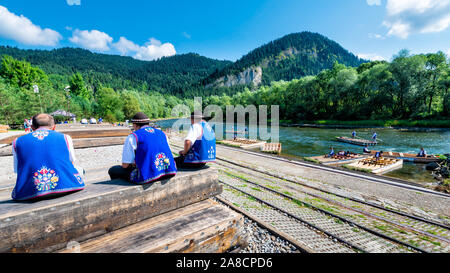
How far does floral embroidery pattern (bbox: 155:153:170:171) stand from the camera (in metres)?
2.84

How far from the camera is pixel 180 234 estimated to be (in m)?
2.58

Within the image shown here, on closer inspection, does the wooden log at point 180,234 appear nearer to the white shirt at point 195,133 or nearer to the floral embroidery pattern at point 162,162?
the floral embroidery pattern at point 162,162

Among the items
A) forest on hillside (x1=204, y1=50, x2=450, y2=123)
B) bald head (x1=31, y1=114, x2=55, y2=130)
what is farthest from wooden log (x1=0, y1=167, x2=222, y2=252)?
forest on hillside (x1=204, y1=50, x2=450, y2=123)

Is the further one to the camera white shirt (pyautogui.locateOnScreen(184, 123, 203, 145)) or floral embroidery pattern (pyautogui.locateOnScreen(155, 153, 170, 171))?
white shirt (pyautogui.locateOnScreen(184, 123, 203, 145))

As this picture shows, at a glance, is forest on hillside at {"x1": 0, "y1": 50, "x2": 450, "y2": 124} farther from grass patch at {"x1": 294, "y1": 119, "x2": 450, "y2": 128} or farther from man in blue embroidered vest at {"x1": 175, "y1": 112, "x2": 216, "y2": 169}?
Answer: man in blue embroidered vest at {"x1": 175, "y1": 112, "x2": 216, "y2": 169}

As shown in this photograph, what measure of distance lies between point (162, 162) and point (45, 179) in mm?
1302

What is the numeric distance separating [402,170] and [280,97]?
203 ft

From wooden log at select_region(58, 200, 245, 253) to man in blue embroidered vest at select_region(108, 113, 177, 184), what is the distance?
2.13 ft

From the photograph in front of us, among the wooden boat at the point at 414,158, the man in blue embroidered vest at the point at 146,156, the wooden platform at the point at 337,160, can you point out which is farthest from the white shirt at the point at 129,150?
the wooden boat at the point at 414,158

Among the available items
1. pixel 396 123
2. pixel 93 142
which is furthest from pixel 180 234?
pixel 396 123

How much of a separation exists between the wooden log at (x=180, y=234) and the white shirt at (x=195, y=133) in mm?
1188

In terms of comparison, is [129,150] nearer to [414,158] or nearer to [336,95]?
[414,158]
